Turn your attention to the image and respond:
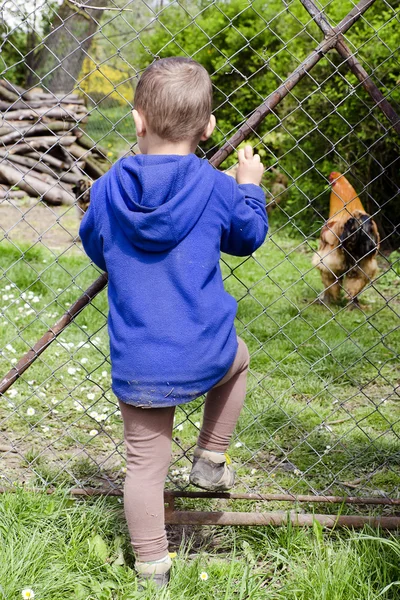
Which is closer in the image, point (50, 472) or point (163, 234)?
point (163, 234)

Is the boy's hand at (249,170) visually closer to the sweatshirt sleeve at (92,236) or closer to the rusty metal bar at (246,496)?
the sweatshirt sleeve at (92,236)

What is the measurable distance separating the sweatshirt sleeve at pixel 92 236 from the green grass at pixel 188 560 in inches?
36.8

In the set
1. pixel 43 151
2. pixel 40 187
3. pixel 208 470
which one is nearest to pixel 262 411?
pixel 208 470

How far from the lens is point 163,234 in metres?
1.83

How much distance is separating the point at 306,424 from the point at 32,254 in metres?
3.80

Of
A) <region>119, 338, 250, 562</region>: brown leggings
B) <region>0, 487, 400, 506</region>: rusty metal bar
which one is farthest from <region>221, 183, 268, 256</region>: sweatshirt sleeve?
<region>0, 487, 400, 506</region>: rusty metal bar

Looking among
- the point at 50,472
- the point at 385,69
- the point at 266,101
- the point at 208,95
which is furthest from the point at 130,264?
the point at 385,69

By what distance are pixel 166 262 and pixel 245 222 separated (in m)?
0.26

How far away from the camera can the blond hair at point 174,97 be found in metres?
1.82

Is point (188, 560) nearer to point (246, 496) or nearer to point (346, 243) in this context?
point (246, 496)

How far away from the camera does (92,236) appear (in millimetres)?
2018

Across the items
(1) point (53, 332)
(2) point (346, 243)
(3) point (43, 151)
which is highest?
(1) point (53, 332)

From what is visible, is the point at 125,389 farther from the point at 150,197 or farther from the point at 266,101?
the point at 266,101

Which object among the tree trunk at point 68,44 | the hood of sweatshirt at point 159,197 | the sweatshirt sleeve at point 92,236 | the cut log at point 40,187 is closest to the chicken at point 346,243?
the sweatshirt sleeve at point 92,236
